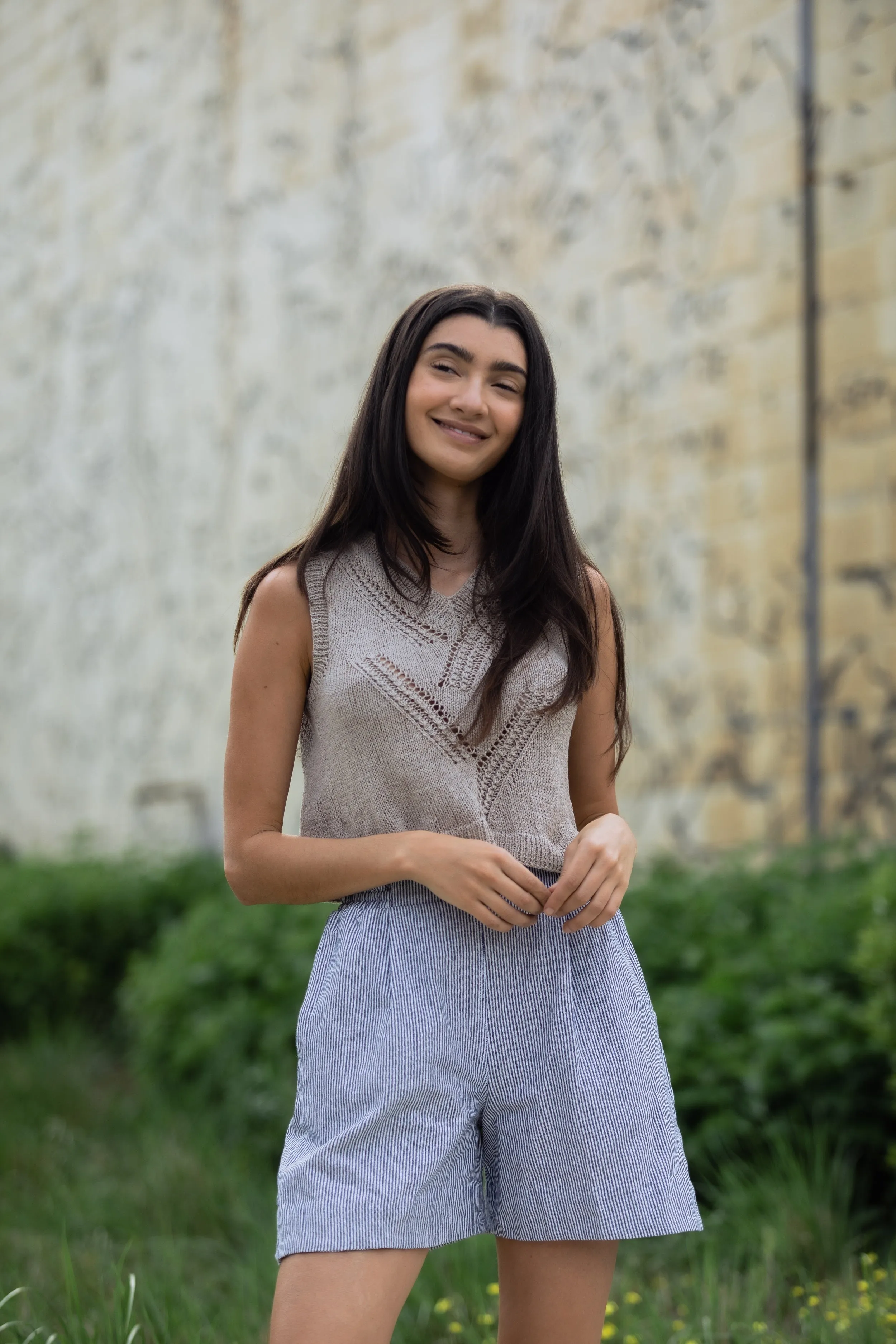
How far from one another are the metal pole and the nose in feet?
11.7

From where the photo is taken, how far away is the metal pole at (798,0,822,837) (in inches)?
211

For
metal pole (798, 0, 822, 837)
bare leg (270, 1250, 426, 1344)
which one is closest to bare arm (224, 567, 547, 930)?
bare leg (270, 1250, 426, 1344)

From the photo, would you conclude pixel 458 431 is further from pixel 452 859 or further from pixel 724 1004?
pixel 724 1004

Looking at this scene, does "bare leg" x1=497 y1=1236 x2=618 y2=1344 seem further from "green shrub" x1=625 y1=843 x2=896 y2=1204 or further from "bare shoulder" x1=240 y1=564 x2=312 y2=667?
"green shrub" x1=625 y1=843 x2=896 y2=1204

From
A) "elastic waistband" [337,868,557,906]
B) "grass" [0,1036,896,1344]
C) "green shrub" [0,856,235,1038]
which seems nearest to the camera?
"elastic waistband" [337,868,557,906]

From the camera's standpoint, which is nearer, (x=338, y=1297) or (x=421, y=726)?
(x=338, y=1297)

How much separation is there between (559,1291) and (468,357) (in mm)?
1168

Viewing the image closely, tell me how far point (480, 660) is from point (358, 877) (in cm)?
32

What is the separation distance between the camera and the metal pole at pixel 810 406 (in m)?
5.36

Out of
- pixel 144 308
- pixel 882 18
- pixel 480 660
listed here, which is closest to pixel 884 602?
pixel 882 18

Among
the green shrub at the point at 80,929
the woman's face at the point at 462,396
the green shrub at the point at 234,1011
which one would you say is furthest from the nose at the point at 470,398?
the green shrub at the point at 80,929

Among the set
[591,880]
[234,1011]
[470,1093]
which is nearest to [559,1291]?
[470,1093]

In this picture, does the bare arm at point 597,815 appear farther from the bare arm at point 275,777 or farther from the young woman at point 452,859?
the bare arm at point 275,777

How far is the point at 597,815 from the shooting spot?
2.17 meters
